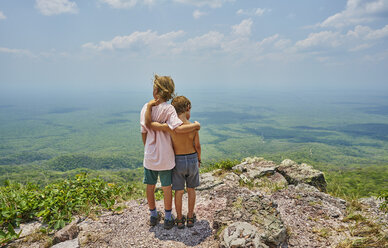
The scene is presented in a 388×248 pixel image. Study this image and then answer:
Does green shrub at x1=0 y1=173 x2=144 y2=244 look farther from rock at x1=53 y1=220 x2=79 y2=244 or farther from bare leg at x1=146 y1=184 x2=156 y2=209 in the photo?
bare leg at x1=146 y1=184 x2=156 y2=209

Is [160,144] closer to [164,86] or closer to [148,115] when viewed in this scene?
[148,115]

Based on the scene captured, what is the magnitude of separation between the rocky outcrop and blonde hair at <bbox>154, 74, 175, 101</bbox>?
2.48 m

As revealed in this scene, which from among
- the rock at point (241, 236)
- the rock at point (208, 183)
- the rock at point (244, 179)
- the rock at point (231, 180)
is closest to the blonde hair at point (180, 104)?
the rock at point (241, 236)

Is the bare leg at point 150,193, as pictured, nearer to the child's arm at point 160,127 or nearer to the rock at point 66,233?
the child's arm at point 160,127

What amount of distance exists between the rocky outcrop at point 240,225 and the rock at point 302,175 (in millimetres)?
1747

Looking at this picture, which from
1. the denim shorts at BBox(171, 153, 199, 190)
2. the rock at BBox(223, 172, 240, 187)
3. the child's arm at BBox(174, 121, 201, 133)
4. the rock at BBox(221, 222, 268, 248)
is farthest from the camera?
the rock at BBox(223, 172, 240, 187)

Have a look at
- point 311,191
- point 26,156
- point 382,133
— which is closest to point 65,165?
point 26,156

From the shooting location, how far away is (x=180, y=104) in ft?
13.4

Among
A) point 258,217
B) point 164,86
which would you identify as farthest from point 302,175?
point 164,86

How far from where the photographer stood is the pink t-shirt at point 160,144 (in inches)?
157

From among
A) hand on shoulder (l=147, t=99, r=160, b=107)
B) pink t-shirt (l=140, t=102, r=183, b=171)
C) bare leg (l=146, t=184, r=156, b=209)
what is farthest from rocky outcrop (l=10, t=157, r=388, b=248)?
hand on shoulder (l=147, t=99, r=160, b=107)

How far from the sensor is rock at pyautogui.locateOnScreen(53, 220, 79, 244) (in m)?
4.13

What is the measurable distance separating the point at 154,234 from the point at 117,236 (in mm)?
675

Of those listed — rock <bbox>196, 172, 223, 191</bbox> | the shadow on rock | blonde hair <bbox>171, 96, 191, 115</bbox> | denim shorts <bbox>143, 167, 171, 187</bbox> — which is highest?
blonde hair <bbox>171, 96, 191, 115</bbox>
